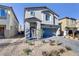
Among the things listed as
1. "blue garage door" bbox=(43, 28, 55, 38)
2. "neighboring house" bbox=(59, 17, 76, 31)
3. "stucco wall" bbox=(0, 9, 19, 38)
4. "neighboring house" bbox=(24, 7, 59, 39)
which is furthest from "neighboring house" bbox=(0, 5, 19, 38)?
"neighboring house" bbox=(59, 17, 76, 31)

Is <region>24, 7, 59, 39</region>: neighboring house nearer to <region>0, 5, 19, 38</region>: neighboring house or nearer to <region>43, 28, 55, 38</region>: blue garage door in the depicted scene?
<region>43, 28, 55, 38</region>: blue garage door

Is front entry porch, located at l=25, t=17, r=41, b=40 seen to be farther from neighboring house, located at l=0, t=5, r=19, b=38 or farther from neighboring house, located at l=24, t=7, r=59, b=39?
neighboring house, located at l=0, t=5, r=19, b=38

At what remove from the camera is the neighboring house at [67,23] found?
106 inches

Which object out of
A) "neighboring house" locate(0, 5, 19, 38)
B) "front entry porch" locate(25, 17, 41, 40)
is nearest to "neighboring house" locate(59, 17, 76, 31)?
"front entry porch" locate(25, 17, 41, 40)

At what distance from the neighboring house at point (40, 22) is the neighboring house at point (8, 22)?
0.11m

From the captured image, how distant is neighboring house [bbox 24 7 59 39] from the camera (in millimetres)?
2709

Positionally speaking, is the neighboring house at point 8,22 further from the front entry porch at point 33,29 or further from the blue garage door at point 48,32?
the blue garage door at point 48,32

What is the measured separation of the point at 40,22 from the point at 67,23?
27cm

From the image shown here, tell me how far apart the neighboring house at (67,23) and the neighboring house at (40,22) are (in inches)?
2.0

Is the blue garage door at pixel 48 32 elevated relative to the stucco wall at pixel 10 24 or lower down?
lower down

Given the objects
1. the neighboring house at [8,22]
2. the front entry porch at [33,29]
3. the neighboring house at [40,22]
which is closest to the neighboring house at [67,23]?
the neighboring house at [40,22]

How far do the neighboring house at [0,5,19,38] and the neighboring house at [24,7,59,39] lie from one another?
4.3 inches

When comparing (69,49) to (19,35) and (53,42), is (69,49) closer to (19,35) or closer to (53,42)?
(53,42)

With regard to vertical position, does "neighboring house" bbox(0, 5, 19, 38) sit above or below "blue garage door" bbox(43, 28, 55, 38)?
above
